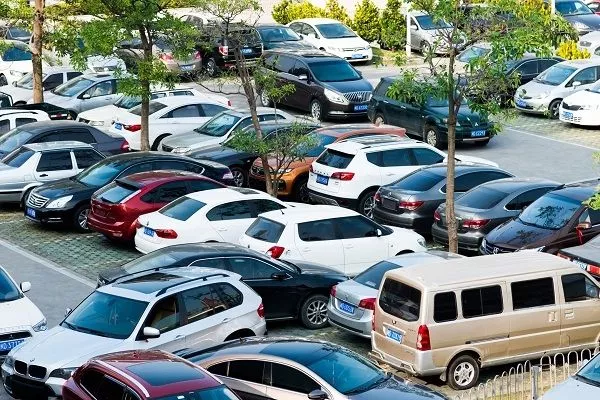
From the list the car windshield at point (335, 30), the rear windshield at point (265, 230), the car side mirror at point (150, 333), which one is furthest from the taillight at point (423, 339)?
the car windshield at point (335, 30)

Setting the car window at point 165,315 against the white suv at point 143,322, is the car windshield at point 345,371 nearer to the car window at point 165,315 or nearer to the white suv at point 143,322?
the white suv at point 143,322

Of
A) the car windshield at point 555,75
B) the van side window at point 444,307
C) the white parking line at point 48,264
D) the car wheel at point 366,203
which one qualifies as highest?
the car windshield at point 555,75

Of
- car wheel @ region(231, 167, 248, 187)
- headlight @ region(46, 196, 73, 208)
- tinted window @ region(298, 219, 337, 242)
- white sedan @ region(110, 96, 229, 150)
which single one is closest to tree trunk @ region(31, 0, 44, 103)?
white sedan @ region(110, 96, 229, 150)

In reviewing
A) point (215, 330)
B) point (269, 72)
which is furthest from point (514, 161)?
point (215, 330)

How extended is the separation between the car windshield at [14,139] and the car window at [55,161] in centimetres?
172

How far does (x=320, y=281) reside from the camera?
20.2 meters

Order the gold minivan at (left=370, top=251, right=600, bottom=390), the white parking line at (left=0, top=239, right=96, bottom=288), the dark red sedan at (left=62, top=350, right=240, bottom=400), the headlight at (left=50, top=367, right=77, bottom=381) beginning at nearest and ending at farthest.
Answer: the dark red sedan at (left=62, top=350, right=240, bottom=400) → the headlight at (left=50, top=367, right=77, bottom=381) → the gold minivan at (left=370, top=251, right=600, bottom=390) → the white parking line at (left=0, top=239, right=96, bottom=288)

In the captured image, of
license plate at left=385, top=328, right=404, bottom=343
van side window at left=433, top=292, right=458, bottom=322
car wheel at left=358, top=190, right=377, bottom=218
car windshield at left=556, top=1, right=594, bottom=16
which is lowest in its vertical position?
car wheel at left=358, top=190, right=377, bottom=218

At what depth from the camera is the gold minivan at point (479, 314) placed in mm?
17125

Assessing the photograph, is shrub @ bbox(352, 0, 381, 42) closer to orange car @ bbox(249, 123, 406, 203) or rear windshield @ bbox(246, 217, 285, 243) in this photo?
orange car @ bbox(249, 123, 406, 203)

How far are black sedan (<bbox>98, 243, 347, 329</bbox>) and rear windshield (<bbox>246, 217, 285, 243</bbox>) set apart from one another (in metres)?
1.38

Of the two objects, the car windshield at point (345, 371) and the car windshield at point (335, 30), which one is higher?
the car windshield at point (335, 30)

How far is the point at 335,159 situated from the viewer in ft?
87.0

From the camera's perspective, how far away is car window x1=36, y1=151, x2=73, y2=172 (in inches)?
1080
